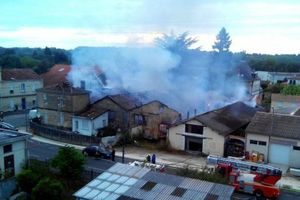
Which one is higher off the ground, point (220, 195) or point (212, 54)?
point (212, 54)

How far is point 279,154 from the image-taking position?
34156 mm

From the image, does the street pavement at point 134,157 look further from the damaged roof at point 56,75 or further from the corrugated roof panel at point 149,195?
the damaged roof at point 56,75

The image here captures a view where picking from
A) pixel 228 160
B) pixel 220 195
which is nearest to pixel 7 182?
pixel 220 195

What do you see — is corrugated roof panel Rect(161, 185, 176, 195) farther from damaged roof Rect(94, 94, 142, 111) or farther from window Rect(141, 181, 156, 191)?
damaged roof Rect(94, 94, 142, 111)

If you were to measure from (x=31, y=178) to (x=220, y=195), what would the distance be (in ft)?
40.4

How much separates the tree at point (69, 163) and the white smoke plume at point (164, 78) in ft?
78.3

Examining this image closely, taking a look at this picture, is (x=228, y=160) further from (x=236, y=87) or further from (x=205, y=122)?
(x=236, y=87)

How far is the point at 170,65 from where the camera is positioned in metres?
56.1

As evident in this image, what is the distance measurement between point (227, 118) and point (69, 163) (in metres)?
21.5

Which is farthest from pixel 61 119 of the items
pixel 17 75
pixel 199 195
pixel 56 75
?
pixel 199 195

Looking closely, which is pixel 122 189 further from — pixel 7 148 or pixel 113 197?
pixel 7 148

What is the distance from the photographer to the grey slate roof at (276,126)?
111 feet

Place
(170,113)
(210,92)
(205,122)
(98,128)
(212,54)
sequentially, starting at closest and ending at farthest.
Result: (205,122) < (98,128) < (170,113) < (210,92) < (212,54)

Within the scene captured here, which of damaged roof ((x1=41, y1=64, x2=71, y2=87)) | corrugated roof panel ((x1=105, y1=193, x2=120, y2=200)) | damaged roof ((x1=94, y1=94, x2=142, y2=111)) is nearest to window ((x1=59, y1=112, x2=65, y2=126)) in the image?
damaged roof ((x1=94, y1=94, x2=142, y2=111))
